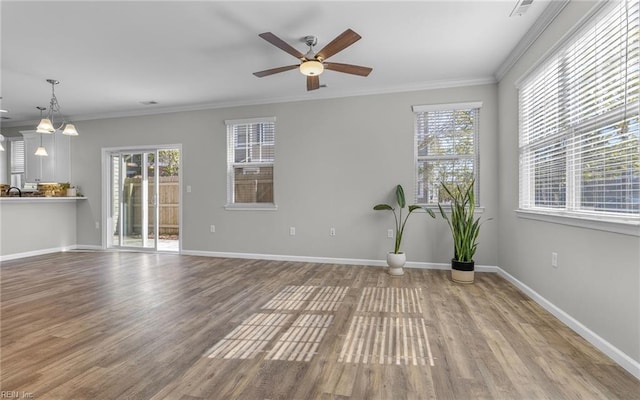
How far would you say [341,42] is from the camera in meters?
2.72

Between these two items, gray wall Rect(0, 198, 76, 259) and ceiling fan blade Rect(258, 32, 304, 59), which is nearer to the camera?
ceiling fan blade Rect(258, 32, 304, 59)

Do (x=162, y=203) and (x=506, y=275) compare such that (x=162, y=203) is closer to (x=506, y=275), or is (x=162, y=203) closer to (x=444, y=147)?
(x=444, y=147)

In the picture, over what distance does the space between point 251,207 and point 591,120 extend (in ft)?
14.5

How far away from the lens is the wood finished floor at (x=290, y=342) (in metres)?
1.70

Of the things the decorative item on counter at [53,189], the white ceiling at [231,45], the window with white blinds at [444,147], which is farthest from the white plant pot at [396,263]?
the decorative item on counter at [53,189]

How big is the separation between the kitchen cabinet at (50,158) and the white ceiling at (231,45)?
4.74 feet

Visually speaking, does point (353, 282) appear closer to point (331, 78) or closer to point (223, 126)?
point (331, 78)

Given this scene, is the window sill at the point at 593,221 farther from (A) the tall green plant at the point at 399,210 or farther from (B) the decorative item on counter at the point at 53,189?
(B) the decorative item on counter at the point at 53,189

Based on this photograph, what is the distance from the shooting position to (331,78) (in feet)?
14.1

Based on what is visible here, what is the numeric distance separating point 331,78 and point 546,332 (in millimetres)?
3678

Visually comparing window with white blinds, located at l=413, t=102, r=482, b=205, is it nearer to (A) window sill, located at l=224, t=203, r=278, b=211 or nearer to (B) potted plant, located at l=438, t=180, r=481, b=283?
(B) potted plant, located at l=438, t=180, r=481, b=283

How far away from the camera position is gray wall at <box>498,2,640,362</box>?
1.88m

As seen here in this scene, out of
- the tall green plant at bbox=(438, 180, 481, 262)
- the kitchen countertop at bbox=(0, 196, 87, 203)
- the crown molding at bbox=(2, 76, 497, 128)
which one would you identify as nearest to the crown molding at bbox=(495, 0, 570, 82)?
the crown molding at bbox=(2, 76, 497, 128)

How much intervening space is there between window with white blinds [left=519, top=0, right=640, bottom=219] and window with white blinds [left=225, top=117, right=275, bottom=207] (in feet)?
12.1
